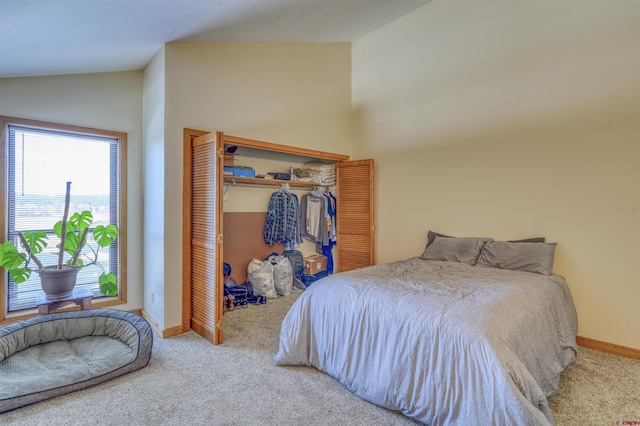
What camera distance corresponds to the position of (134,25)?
7.99 ft

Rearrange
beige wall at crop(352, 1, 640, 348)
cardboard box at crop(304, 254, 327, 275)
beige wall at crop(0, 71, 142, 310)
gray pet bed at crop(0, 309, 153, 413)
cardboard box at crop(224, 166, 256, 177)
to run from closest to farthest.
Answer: gray pet bed at crop(0, 309, 153, 413) < beige wall at crop(352, 1, 640, 348) < beige wall at crop(0, 71, 142, 310) < cardboard box at crop(224, 166, 256, 177) < cardboard box at crop(304, 254, 327, 275)

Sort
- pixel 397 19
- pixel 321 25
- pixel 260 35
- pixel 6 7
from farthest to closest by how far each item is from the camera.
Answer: pixel 397 19, pixel 321 25, pixel 260 35, pixel 6 7

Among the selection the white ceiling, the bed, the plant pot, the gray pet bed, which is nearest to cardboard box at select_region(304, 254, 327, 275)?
the bed

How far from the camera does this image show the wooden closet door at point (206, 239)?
9.38 ft

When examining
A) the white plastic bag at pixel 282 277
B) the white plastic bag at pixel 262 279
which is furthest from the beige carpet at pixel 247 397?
the white plastic bag at pixel 282 277

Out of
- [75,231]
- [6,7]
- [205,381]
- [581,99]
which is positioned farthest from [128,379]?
[581,99]

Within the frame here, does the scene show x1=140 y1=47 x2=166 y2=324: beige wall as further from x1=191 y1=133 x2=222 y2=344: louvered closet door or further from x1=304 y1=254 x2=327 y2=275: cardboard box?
x1=304 y1=254 x2=327 y2=275: cardboard box

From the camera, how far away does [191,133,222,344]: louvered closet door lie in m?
2.86

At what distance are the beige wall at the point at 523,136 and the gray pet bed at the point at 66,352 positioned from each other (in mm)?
3197

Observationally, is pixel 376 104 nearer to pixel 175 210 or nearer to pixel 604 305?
pixel 175 210

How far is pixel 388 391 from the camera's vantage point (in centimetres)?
189

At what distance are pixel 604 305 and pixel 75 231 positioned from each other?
507 centimetres

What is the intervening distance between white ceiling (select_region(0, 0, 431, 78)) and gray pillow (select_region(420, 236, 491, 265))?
2.85 metres

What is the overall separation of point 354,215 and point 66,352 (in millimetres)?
3488
